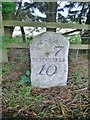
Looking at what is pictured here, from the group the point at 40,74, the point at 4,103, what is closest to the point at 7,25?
the point at 40,74

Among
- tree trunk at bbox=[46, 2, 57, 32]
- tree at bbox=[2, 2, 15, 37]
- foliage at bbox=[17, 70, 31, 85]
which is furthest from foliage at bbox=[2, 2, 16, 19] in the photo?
foliage at bbox=[17, 70, 31, 85]

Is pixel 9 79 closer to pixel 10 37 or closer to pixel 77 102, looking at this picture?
pixel 10 37

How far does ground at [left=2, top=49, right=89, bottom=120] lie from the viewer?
1490 mm

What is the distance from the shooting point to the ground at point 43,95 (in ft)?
4.89

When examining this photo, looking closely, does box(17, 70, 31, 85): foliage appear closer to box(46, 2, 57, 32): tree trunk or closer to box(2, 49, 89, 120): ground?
box(2, 49, 89, 120): ground

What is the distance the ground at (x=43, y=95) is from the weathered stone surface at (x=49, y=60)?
0.18 ft

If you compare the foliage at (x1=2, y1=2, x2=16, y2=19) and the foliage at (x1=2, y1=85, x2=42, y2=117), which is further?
the foliage at (x1=2, y1=2, x2=16, y2=19)

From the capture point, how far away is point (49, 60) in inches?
67.7

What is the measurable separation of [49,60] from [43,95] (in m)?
0.23

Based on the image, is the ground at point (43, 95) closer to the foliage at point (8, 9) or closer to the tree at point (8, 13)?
the tree at point (8, 13)

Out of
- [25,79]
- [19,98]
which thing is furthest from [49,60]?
[19,98]

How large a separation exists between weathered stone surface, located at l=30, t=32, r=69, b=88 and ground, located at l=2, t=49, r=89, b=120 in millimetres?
55

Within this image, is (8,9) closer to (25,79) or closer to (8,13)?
(8,13)

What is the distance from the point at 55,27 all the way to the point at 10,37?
0.33 m
